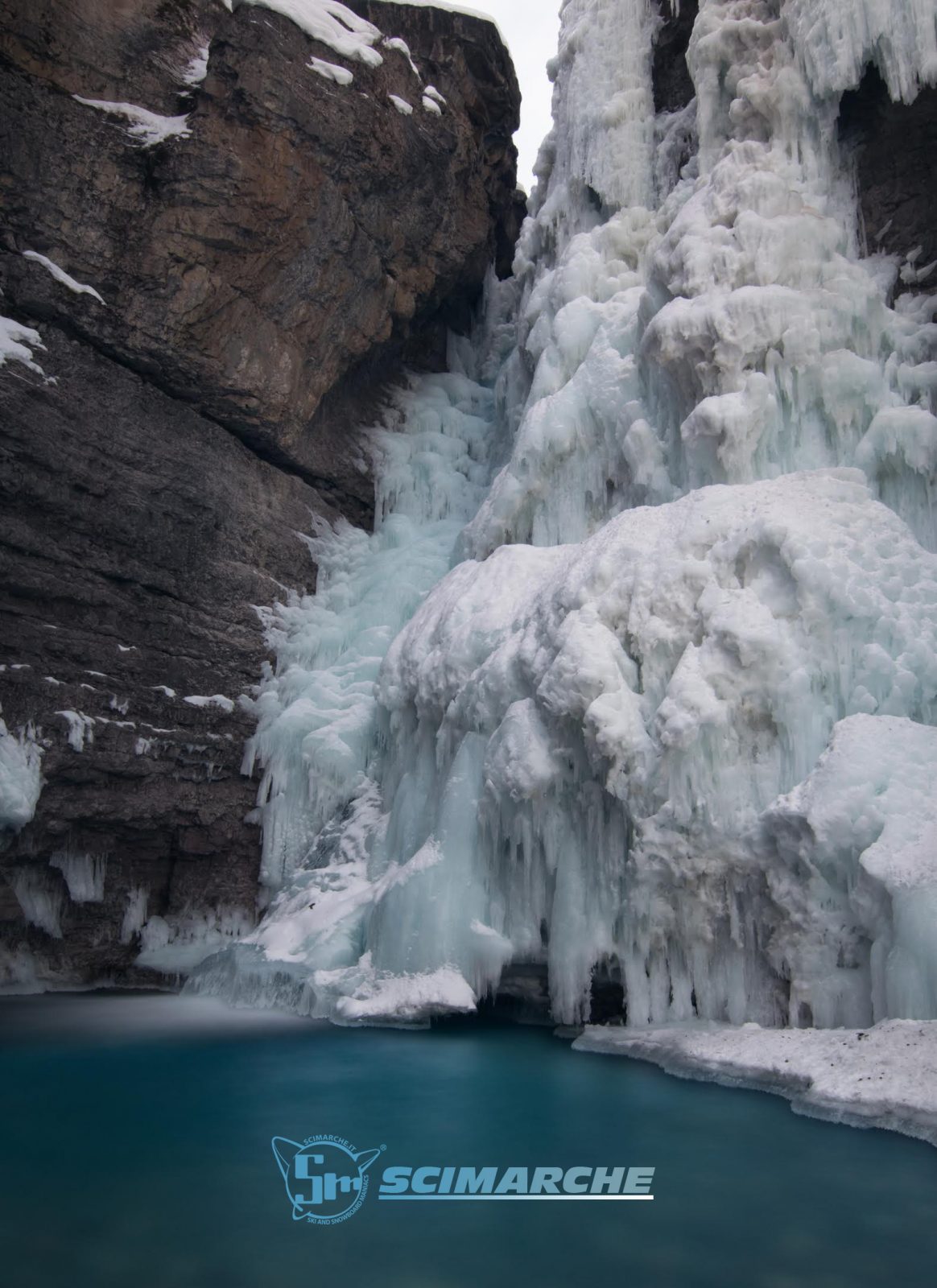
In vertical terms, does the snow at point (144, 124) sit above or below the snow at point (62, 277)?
above

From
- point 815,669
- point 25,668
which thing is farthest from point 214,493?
point 815,669

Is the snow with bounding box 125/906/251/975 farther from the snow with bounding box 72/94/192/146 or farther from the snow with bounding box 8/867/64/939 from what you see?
the snow with bounding box 72/94/192/146

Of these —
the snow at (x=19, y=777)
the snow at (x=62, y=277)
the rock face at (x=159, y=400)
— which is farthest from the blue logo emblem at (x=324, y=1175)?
the snow at (x=62, y=277)

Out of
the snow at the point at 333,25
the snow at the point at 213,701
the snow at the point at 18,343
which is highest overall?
the snow at the point at 333,25

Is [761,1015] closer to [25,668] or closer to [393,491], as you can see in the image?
[25,668]

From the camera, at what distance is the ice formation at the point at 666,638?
821 cm

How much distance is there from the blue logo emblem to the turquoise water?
8 cm

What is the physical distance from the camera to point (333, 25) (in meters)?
15.0

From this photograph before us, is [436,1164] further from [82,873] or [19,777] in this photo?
[82,873]

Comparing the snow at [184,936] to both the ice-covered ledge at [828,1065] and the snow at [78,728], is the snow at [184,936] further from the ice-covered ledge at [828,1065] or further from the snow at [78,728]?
the ice-covered ledge at [828,1065]

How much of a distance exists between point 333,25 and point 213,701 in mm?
10380

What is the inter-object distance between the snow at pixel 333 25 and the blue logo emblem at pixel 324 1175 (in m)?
14.5

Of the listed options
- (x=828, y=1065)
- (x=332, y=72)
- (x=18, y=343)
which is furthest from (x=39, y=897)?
(x=332, y=72)

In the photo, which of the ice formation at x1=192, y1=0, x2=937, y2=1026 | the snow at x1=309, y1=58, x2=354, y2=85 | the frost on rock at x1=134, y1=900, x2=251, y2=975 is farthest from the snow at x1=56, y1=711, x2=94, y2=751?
the snow at x1=309, y1=58, x2=354, y2=85
